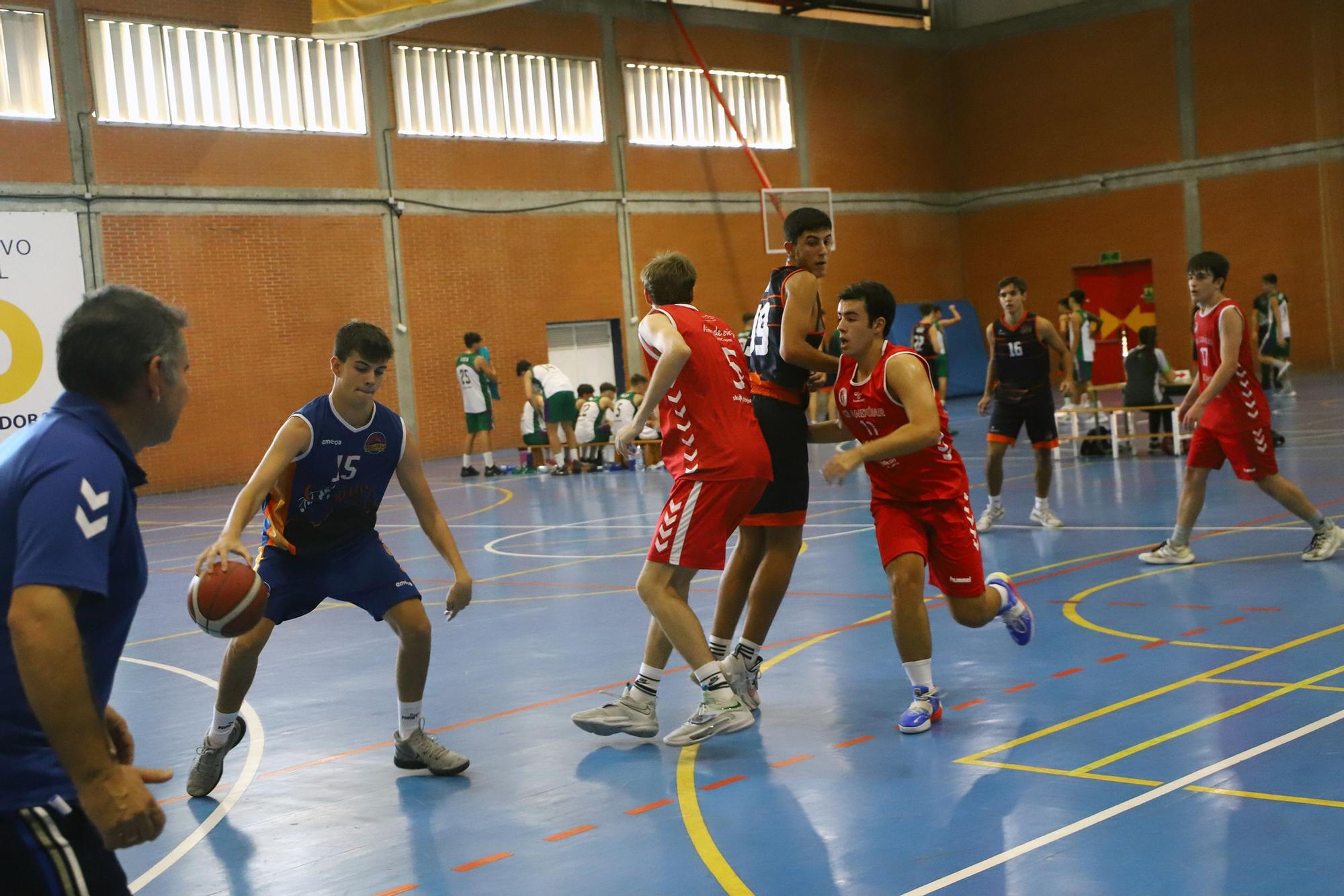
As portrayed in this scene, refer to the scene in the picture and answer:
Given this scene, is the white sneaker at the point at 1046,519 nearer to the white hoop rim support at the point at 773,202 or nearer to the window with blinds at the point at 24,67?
the window with blinds at the point at 24,67

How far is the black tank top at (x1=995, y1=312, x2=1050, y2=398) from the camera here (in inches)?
455

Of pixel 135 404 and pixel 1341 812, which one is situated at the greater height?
pixel 135 404

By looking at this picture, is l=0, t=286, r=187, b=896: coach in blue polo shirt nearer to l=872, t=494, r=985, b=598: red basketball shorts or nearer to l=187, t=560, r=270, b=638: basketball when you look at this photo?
l=187, t=560, r=270, b=638: basketball

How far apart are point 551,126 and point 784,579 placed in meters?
22.1

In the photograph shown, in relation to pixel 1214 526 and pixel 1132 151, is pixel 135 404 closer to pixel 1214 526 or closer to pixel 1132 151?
pixel 1214 526

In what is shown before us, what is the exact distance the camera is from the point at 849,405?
6.07 metres

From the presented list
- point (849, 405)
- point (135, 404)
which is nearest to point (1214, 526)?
point (849, 405)


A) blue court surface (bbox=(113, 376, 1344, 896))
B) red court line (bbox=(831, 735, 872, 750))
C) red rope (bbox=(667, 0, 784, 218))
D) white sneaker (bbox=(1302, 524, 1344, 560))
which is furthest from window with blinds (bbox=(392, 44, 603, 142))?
red court line (bbox=(831, 735, 872, 750))

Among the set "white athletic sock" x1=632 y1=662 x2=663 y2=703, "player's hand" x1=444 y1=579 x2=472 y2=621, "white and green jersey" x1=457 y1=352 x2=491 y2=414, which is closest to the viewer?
"player's hand" x1=444 y1=579 x2=472 y2=621

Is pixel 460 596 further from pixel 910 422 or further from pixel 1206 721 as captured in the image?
pixel 1206 721

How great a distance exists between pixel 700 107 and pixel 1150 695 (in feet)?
82.5

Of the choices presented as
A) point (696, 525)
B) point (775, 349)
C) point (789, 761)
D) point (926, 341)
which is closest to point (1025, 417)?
point (775, 349)

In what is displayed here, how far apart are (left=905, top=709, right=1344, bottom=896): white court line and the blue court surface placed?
0.02m

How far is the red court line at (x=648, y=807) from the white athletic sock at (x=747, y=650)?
1359mm
